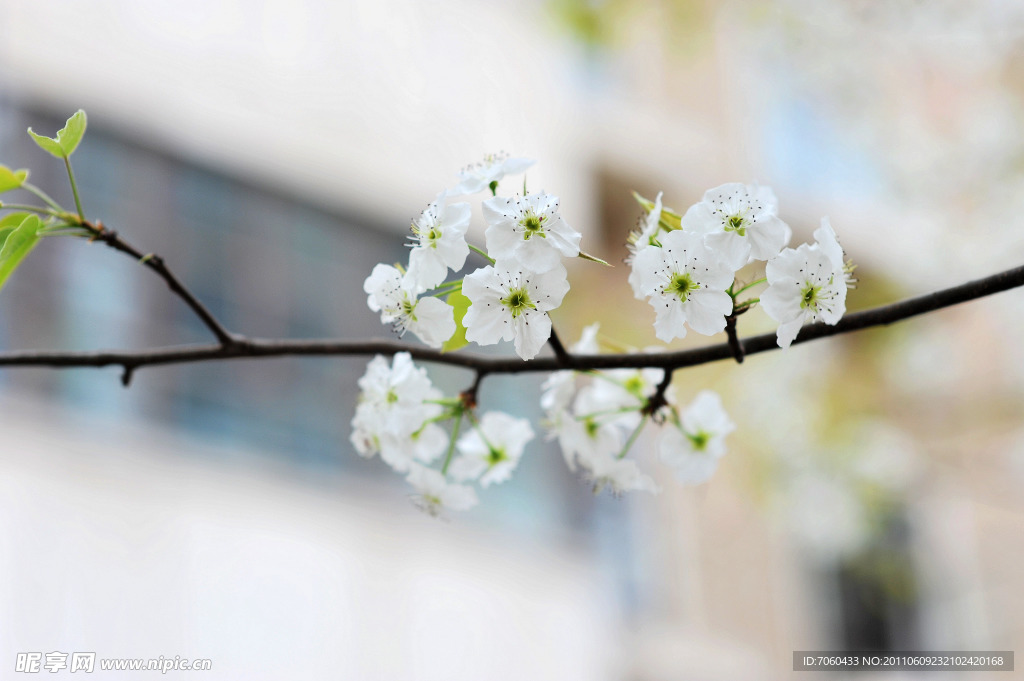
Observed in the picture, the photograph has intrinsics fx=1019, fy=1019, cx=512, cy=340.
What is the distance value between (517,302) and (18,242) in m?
0.34

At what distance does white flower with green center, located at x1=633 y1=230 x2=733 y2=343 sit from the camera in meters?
0.62

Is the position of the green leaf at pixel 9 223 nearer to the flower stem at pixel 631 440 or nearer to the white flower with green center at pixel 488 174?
the white flower with green center at pixel 488 174

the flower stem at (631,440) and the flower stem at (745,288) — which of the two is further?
the flower stem at (631,440)

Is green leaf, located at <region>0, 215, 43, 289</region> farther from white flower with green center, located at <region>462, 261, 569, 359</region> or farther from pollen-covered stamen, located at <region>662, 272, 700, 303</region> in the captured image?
pollen-covered stamen, located at <region>662, 272, 700, 303</region>

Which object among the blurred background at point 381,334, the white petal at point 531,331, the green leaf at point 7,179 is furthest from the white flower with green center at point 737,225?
the blurred background at point 381,334

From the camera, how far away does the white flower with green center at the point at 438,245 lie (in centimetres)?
65

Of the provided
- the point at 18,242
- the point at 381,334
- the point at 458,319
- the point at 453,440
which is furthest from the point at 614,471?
the point at 381,334

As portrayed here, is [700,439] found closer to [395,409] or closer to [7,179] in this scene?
[395,409]

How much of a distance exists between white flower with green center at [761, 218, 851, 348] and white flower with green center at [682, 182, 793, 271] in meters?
0.01

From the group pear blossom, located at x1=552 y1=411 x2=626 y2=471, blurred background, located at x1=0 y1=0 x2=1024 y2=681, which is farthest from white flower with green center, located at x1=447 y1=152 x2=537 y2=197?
blurred background, located at x1=0 y1=0 x2=1024 y2=681

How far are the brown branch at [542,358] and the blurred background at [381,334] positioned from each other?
1.61 m

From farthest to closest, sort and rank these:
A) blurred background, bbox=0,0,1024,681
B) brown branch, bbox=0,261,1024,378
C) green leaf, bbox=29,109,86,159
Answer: blurred background, bbox=0,0,1024,681
green leaf, bbox=29,109,86,159
brown branch, bbox=0,261,1024,378

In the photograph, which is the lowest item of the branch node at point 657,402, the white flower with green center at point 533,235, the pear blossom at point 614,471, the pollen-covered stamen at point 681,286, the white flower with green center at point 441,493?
the white flower with green center at point 441,493

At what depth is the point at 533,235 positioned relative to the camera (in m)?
0.62
